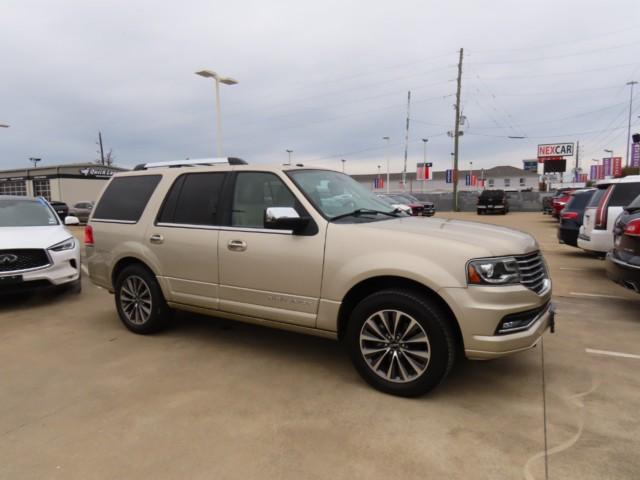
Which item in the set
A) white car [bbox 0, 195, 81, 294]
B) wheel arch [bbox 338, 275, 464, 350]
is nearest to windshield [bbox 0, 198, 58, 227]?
white car [bbox 0, 195, 81, 294]

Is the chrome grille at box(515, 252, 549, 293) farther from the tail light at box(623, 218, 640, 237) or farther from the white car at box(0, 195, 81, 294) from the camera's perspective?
the white car at box(0, 195, 81, 294)

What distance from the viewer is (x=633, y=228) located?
4.84 metres

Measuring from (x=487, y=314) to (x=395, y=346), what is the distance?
0.71 meters

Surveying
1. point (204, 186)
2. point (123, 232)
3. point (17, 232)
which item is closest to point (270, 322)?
point (204, 186)

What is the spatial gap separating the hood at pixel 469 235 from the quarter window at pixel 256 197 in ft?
2.68

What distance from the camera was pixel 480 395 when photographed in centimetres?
333

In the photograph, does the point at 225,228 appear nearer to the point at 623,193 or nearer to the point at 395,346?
the point at 395,346

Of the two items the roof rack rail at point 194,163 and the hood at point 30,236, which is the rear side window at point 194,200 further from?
the hood at point 30,236

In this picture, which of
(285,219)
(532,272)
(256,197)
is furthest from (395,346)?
(256,197)

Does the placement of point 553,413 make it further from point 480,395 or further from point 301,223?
point 301,223

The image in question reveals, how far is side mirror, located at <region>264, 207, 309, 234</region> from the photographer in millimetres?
3451

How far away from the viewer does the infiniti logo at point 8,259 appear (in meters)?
5.70

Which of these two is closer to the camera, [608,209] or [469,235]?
[469,235]

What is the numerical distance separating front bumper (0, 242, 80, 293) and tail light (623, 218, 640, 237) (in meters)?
7.40
